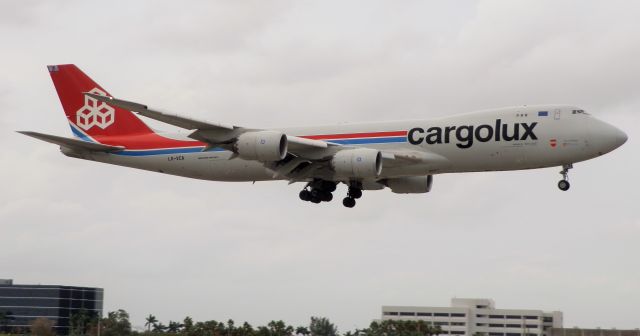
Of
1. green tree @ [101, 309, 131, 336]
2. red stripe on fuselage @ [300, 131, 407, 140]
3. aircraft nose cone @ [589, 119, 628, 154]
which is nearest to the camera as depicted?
aircraft nose cone @ [589, 119, 628, 154]

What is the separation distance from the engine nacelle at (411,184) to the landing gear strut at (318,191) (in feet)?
13.6

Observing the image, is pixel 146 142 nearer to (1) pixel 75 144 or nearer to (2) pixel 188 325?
(1) pixel 75 144

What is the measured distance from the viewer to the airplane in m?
45.4

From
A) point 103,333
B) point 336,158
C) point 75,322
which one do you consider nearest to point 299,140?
point 336,158

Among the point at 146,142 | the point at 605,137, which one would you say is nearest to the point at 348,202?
the point at 146,142

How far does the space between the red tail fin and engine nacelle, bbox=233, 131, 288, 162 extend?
10.4 m

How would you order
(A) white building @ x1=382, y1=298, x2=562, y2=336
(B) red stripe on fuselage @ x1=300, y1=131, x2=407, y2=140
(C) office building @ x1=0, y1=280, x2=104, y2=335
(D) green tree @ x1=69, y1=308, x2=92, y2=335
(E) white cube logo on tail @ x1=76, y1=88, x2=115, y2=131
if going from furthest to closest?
(A) white building @ x1=382, y1=298, x2=562, y2=336 < (C) office building @ x1=0, y1=280, x2=104, y2=335 < (D) green tree @ x1=69, y1=308, x2=92, y2=335 < (E) white cube logo on tail @ x1=76, y1=88, x2=115, y2=131 < (B) red stripe on fuselage @ x1=300, y1=131, x2=407, y2=140

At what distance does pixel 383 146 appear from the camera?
158 feet

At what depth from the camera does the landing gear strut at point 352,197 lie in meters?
53.1

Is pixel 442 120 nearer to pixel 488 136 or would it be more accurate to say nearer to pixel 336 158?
pixel 488 136

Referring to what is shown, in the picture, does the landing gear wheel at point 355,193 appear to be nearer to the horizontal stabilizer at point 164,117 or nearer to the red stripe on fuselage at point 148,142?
the red stripe on fuselage at point 148,142

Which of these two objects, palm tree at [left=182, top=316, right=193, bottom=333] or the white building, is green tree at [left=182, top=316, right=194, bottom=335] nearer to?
palm tree at [left=182, top=316, right=193, bottom=333]

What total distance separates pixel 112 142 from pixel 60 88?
5814 mm

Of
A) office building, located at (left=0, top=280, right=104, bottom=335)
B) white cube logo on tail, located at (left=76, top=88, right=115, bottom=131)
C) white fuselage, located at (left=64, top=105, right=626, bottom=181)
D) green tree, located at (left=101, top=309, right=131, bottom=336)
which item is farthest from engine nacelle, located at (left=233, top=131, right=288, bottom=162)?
office building, located at (left=0, top=280, right=104, bottom=335)
